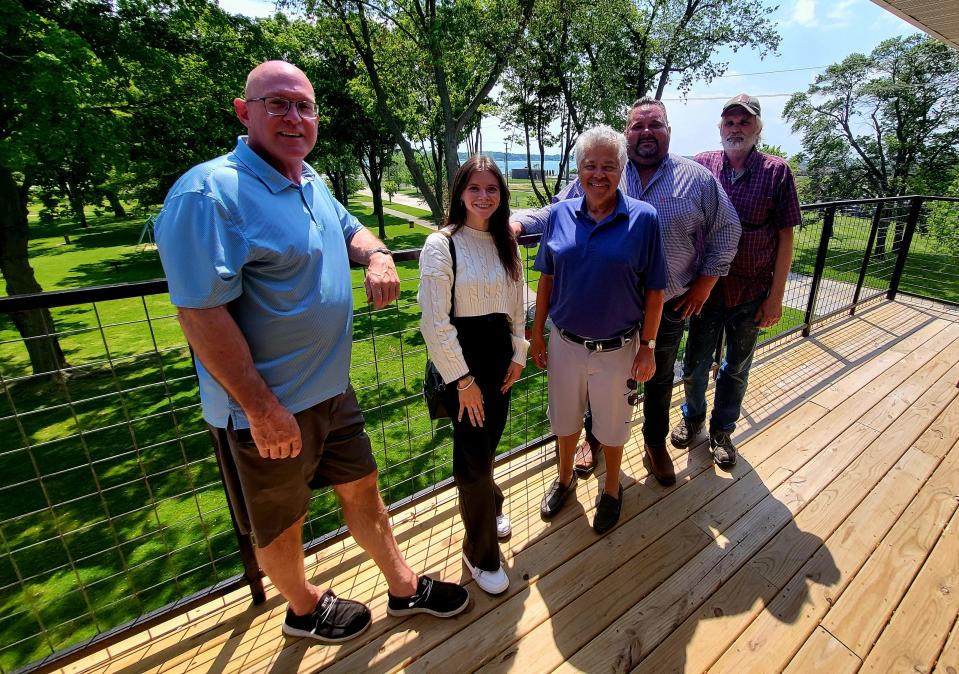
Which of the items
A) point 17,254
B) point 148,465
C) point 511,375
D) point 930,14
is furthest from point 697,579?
point 17,254

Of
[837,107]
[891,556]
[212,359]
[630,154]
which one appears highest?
[837,107]

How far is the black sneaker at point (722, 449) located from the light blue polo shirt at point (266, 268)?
2.29 meters

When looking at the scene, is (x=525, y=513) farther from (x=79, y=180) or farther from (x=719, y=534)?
(x=79, y=180)

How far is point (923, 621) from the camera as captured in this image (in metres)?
1.83

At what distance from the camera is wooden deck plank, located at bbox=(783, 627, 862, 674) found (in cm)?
167

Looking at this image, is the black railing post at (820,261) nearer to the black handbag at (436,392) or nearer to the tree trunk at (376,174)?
the black handbag at (436,392)

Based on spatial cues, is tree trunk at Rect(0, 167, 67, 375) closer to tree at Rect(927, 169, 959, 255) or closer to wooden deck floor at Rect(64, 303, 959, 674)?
wooden deck floor at Rect(64, 303, 959, 674)

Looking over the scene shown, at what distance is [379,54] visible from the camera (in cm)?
1040

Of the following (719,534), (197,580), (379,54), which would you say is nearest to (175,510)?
(197,580)

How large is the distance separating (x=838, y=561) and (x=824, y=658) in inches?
22.1

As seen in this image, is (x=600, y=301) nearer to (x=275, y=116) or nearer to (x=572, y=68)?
(x=275, y=116)

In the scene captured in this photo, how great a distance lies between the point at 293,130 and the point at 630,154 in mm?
1586

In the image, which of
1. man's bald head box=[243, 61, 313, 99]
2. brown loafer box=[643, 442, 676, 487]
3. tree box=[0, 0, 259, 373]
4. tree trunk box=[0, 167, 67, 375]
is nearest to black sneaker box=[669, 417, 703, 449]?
brown loafer box=[643, 442, 676, 487]

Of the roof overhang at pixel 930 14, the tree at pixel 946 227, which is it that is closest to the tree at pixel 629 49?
the tree at pixel 946 227
